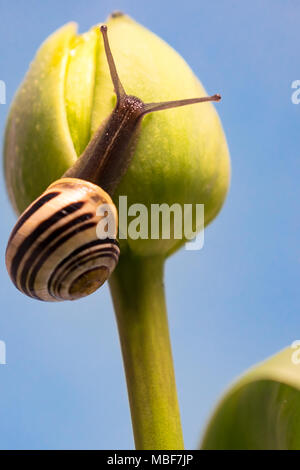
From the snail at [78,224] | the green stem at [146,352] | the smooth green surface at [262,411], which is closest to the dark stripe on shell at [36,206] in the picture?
the snail at [78,224]

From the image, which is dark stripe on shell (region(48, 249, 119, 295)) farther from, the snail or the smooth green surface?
the smooth green surface

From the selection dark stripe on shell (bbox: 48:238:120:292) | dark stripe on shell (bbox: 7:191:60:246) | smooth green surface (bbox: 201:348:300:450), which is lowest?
smooth green surface (bbox: 201:348:300:450)

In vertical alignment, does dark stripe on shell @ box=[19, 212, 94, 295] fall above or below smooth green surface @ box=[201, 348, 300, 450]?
above

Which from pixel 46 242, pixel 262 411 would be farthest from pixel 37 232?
pixel 262 411

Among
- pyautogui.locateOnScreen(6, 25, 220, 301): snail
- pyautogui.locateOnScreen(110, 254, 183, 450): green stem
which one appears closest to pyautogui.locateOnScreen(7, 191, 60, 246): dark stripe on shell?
pyautogui.locateOnScreen(6, 25, 220, 301): snail

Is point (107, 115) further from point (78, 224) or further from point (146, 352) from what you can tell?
point (146, 352)
